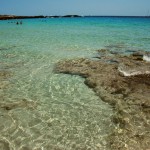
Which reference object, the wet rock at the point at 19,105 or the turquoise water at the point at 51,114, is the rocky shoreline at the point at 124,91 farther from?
the wet rock at the point at 19,105

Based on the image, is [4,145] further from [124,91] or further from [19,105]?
[124,91]

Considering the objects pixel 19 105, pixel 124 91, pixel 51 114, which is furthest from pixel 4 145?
pixel 124 91

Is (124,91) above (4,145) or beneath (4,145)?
above

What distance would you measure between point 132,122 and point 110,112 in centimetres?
89

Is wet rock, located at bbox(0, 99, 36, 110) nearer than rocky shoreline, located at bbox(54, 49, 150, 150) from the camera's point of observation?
No

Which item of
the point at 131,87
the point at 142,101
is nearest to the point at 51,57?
the point at 131,87

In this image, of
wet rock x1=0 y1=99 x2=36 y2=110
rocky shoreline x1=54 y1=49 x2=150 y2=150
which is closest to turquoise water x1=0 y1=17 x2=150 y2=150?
wet rock x1=0 y1=99 x2=36 y2=110

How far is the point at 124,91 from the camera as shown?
353 inches

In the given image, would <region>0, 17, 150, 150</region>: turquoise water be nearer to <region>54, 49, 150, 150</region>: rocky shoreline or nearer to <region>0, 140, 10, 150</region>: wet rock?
<region>0, 140, 10, 150</region>: wet rock

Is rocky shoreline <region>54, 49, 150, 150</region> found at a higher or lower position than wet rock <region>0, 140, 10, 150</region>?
higher

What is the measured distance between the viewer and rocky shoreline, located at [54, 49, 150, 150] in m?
5.91

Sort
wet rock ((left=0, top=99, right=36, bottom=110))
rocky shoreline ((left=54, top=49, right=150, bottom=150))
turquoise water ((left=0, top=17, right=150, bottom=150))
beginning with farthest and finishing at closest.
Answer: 1. wet rock ((left=0, top=99, right=36, bottom=110))
2. rocky shoreline ((left=54, top=49, right=150, bottom=150))
3. turquoise water ((left=0, top=17, right=150, bottom=150))

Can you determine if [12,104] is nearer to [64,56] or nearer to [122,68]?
[122,68]

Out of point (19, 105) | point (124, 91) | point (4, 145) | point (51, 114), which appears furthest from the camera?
point (124, 91)
